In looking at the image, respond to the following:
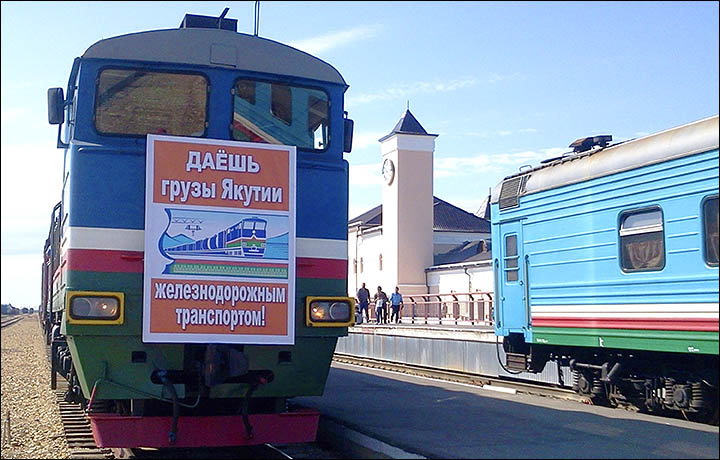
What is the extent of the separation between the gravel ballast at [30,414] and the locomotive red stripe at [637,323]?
6.64 meters

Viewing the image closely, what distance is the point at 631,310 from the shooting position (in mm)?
10445

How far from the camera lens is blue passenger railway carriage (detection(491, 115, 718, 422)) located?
31.0ft

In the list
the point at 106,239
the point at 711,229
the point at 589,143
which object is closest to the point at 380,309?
the point at 589,143

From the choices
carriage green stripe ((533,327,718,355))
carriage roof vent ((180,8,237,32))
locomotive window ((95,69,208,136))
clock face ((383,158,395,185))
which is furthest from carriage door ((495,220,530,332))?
clock face ((383,158,395,185))

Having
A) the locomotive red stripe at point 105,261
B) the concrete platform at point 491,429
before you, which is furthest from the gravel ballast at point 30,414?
the concrete platform at point 491,429

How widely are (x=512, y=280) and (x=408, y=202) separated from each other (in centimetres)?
3782

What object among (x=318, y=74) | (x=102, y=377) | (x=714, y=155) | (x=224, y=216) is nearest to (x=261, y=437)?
(x=102, y=377)

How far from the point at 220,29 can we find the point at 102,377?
3.60 m

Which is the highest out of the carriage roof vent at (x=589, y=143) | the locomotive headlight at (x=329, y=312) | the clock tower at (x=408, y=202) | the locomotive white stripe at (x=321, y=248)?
the clock tower at (x=408, y=202)

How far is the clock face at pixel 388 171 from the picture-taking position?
5084 centimetres

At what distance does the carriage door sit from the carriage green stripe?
577 millimetres

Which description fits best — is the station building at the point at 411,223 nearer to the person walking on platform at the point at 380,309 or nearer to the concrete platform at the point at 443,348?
the person walking on platform at the point at 380,309

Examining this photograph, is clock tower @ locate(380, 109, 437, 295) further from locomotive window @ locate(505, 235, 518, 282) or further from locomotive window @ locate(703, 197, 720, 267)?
locomotive window @ locate(703, 197, 720, 267)

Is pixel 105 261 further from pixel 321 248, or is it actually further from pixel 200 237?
pixel 321 248
